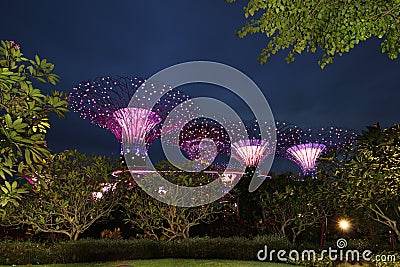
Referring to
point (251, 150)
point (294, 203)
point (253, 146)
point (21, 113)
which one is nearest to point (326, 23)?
point (21, 113)

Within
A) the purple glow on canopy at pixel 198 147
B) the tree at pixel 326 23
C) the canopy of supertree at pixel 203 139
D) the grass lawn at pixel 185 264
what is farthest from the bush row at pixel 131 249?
the purple glow on canopy at pixel 198 147

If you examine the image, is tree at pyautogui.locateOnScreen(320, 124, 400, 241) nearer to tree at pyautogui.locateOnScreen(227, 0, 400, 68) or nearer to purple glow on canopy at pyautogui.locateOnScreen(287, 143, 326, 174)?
tree at pyautogui.locateOnScreen(227, 0, 400, 68)

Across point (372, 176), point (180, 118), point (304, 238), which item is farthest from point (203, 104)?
point (372, 176)

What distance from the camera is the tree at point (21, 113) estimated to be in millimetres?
2854

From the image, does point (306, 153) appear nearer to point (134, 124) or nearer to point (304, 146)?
point (304, 146)

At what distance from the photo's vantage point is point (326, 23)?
5711 mm

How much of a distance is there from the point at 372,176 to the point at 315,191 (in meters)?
3.65

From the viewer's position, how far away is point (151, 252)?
451 inches

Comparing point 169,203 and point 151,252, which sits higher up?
point 169,203

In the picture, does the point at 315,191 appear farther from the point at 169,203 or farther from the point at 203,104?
the point at 203,104

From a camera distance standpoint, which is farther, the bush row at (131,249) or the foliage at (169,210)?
the foliage at (169,210)

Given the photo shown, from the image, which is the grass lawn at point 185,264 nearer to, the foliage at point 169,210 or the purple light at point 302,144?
the foliage at point 169,210

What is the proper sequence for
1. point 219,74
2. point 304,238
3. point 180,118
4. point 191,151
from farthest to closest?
point 191,151, point 180,118, point 219,74, point 304,238

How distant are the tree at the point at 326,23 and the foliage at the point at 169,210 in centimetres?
711
